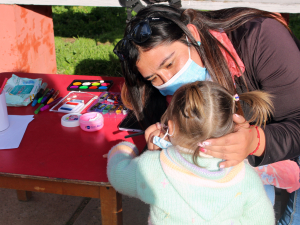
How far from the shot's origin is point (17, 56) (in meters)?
2.89

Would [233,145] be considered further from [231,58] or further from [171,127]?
[231,58]

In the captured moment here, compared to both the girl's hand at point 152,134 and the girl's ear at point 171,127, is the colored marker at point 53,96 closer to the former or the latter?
the girl's hand at point 152,134

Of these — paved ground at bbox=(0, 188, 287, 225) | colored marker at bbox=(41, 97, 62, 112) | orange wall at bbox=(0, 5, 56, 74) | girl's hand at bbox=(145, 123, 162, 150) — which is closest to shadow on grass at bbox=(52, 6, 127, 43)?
orange wall at bbox=(0, 5, 56, 74)

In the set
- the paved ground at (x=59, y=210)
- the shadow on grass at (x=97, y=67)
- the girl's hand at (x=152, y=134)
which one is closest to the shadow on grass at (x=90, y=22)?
the shadow on grass at (x=97, y=67)

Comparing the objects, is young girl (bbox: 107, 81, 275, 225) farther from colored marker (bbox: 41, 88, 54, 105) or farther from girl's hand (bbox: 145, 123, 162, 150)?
colored marker (bbox: 41, 88, 54, 105)

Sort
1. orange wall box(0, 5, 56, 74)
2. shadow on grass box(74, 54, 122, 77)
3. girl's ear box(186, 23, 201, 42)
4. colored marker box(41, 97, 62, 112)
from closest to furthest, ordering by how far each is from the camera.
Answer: girl's ear box(186, 23, 201, 42)
colored marker box(41, 97, 62, 112)
orange wall box(0, 5, 56, 74)
shadow on grass box(74, 54, 122, 77)

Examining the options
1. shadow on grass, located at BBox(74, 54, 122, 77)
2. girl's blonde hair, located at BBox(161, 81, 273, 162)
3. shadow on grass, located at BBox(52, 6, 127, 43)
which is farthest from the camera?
shadow on grass, located at BBox(52, 6, 127, 43)

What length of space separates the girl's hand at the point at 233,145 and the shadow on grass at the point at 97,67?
9.51 ft

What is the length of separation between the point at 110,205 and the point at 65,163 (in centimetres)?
23

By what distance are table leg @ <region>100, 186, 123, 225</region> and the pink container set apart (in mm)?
337

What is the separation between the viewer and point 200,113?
940 millimetres

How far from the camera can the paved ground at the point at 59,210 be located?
6.40 ft

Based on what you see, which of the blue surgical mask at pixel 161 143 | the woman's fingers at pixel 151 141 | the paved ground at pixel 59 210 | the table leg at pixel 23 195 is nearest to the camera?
the blue surgical mask at pixel 161 143

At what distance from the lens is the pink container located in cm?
133
